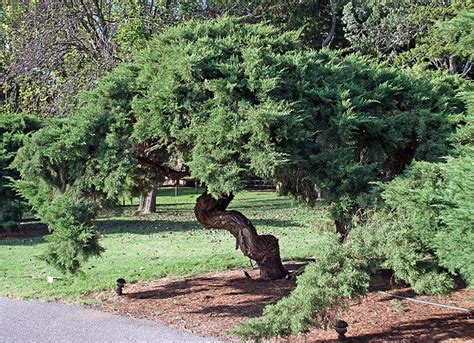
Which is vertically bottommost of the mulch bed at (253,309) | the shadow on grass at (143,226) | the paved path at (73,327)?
the paved path at (73,327)

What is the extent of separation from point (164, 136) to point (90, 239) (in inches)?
61.9

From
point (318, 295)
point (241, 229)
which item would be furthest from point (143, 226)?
point (318, 295)

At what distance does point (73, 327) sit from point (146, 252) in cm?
A: 534

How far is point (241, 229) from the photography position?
7801 millimetres

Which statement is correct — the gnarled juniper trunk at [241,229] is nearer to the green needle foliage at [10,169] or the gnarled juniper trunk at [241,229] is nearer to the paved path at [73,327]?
the paved path at [73,327]

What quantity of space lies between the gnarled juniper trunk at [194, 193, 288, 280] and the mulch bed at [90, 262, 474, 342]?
13.7 inches

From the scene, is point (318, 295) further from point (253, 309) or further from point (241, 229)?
point (241, 229)

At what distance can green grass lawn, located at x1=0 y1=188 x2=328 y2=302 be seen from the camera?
27.7 ft

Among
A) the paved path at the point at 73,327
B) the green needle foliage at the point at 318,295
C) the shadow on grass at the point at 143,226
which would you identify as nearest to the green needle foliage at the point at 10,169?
the shadow on grass at the point at 143,226

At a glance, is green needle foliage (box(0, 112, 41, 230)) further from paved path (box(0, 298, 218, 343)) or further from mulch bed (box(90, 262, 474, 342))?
paved path (box(0, 298, 218, 343))

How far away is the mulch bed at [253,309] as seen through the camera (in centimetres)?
574

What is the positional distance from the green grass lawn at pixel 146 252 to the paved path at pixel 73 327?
564 mm

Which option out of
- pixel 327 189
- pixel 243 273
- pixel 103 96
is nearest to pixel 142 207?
pixel 243 273

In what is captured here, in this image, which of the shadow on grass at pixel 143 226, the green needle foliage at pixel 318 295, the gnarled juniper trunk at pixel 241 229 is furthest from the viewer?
the shadow on grass at pixel 143 226
